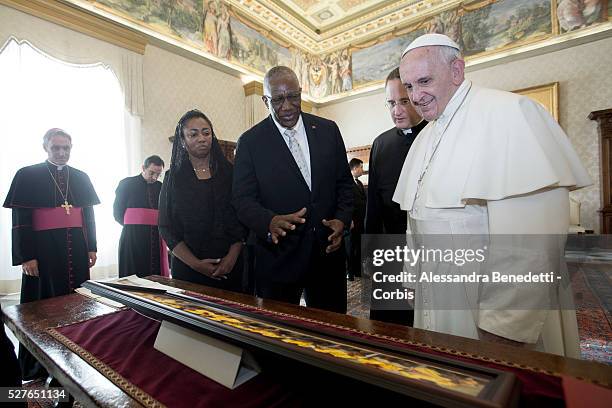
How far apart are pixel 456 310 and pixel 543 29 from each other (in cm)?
944

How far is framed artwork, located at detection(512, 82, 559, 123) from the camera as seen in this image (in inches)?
309

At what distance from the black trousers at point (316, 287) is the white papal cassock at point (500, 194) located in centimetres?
55

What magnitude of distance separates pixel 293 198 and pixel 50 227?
2551mm

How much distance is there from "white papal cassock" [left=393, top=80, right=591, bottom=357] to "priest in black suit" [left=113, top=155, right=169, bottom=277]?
3900mm

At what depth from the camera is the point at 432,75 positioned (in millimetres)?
1364

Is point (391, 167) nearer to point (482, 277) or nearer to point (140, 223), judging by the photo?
point (482, 277)

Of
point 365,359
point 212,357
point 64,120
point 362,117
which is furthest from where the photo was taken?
point 362,117

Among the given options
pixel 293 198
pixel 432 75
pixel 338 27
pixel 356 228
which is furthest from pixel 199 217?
pixel 338 27

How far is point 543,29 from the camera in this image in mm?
7938

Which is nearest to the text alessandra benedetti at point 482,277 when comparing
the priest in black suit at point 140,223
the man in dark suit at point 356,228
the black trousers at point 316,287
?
the black trousers at point 316,287

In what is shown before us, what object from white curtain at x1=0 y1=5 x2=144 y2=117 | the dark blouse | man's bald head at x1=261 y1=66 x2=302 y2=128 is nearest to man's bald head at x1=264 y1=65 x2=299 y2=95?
man's bald head at x1=261 y1=66 x2=302 y2=128

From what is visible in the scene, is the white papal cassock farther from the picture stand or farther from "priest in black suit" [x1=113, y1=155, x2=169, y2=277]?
"priest in black suit" [x1=113, y1=155, x2=169, y2=277]

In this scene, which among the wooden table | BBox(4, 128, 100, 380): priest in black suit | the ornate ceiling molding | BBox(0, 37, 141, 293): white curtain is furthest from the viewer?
the ornate ceiling molding

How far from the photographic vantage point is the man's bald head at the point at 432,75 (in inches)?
53.2
